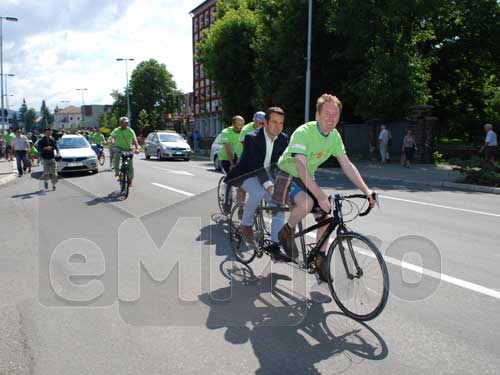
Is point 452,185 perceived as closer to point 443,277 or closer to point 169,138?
point 443,277

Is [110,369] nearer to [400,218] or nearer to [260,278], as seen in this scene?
[260,278]

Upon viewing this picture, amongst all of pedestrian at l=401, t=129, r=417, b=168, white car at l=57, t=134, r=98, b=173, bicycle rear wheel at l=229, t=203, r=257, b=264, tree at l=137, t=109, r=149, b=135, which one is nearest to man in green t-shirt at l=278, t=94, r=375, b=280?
bicycle rear wheel at l=229, t=203, r=257, b=264

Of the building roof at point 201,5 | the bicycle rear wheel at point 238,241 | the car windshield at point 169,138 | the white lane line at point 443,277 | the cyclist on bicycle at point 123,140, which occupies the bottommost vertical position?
the white lane line at point 443,277

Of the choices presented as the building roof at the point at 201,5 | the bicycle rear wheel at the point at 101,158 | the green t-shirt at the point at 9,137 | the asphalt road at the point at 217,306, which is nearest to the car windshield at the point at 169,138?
the bicycle rear wheel at the point at 101,158

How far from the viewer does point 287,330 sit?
400 cm

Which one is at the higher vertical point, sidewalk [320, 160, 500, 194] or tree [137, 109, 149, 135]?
tree [137, 109, 149, 135]

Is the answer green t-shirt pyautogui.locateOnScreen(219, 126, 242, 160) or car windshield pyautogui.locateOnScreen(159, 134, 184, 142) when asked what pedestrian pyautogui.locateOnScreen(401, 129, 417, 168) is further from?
green t-shirt pyautogui.locateOnScreen(219, 126, 242, 160)

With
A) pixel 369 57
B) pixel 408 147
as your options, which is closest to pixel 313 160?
pixel 408 147

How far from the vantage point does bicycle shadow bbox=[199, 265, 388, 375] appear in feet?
11.3

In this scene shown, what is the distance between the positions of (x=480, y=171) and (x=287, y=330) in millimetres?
12979

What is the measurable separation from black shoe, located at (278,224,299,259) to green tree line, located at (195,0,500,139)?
65.3 ft

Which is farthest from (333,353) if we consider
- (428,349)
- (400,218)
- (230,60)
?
(230,60)

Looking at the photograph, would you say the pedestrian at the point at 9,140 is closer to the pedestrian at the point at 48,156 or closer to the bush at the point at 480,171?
the pedestrian at the point at 48,156

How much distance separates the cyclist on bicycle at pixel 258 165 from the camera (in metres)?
5.60
